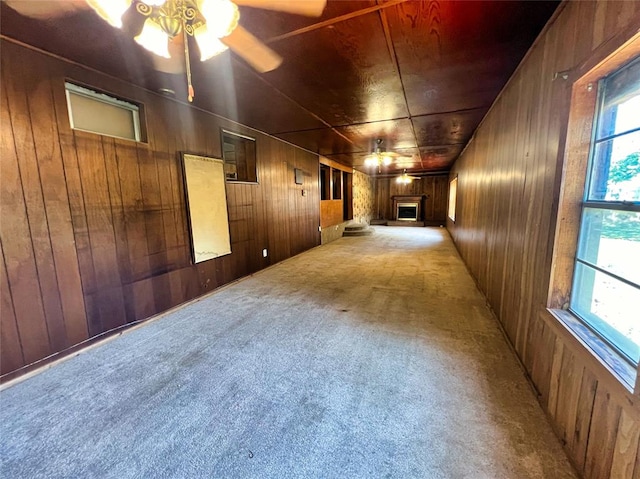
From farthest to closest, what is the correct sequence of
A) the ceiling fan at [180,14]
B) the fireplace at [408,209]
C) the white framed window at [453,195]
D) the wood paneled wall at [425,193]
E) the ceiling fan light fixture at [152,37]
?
the fireplace at [408,209] → the wood paneled wall at [425,193] → the white framed window at [453,195] → the ceiling fan light fixture at [152,37] → the ceiling fan at [180,14]

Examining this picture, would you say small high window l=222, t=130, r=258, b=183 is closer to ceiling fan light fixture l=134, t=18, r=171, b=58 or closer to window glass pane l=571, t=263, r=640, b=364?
ceiling fan light fixture l=134, t=18, r=171, b=58

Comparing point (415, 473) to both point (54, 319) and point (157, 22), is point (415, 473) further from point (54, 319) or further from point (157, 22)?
point (54, 319)

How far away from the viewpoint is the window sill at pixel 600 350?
0.96 meters

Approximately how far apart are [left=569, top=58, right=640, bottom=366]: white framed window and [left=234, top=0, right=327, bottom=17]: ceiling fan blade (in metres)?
1.51

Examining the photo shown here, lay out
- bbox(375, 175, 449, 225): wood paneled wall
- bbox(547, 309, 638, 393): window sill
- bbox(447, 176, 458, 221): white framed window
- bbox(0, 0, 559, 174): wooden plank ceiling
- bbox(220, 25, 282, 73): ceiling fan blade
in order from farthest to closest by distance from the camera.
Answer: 1. bbox(375, 175, 449, 225): wood paneled wall
2. bbox(447, 176, 458, 221): white framed window
3. bbox(220, 25, 282, 73): ceiling fan blade
4. bbox(0, 0, 559, 174): wooden plank ceiling
5. bbox(547, 309, 638, 393): window sill

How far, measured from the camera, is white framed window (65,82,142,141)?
2.21 m

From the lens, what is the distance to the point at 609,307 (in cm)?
119

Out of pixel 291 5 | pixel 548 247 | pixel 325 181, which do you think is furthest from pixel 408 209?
pixel 291 5

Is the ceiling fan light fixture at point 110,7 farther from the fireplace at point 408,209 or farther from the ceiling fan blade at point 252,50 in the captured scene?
the fireplace at point 408,209

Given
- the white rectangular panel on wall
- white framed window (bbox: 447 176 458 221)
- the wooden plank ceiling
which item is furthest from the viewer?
white framed window (bbox: 447 176 458 221)

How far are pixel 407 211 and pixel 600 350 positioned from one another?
11481 mm

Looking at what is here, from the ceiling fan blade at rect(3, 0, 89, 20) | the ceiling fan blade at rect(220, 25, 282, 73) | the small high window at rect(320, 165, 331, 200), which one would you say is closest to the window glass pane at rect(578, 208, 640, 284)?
the ceiling fan blade at rect(220, 25, 282, 73)

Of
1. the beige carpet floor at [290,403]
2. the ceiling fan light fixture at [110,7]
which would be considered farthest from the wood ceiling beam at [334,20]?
the beige carpet floor at [290,403]

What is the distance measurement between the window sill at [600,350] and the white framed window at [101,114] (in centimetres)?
364
